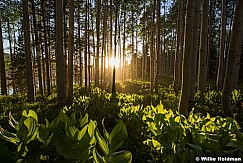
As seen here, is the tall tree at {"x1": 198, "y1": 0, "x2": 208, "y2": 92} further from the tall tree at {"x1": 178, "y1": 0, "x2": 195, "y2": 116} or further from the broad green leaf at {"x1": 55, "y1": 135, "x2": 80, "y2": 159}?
the broad green leaf at {"x1": 55, "y1": 135, "x2": 80, "y2": 159}

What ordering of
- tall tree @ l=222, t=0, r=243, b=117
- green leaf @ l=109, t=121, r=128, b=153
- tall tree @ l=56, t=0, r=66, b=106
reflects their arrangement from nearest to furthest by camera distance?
green leaf @ l=109, t=121, r=128, b=153 < tall tree @ l=222, t=0, r=243, b=117 < tall tree @ l=56, t=0, r=66, b=106

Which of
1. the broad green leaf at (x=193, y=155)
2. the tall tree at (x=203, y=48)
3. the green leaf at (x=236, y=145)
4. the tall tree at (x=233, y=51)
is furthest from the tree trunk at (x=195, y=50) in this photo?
the broad green leaf at (x=193, y=155)

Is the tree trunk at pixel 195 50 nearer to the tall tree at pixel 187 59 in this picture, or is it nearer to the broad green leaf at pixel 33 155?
the tall tree at pixel 187 59

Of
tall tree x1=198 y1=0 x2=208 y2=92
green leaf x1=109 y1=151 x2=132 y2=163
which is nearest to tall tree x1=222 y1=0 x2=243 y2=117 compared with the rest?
tall tree x1=198 y1=0 x2=208 y2=92

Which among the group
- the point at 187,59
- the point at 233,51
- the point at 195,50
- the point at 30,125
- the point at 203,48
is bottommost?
the point at 30,125

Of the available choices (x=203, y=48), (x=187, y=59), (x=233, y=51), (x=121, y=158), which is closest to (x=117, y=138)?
(x=121, y=158)

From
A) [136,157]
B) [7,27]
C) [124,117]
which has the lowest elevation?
[136,157]

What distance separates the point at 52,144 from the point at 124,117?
9.49 feet

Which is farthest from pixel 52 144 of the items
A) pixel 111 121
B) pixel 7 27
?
pixel 7 27

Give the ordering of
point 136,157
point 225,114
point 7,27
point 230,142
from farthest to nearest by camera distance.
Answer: point 7,27
point 225,114
point 136,157
point 230,142

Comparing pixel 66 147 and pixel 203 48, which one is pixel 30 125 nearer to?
pixel 66 147

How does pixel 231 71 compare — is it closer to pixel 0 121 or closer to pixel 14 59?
pixel 0 121

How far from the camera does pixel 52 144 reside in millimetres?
1297

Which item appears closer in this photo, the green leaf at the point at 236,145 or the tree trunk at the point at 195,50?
the green leaf at the point at 236,145
